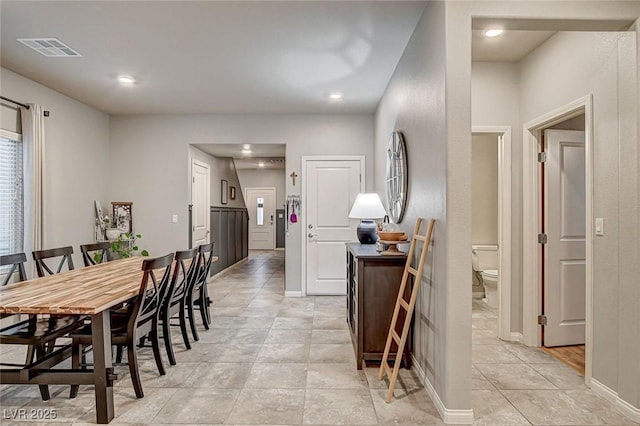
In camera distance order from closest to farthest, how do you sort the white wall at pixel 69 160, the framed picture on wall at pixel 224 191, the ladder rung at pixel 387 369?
the ladder rung at pixel 387 369, the white wall at pixel 69 160, the framed picture on wall at pixel 224 191

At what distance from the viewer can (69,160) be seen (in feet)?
15.2

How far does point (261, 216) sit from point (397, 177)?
357 inches

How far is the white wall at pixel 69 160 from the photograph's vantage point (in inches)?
158

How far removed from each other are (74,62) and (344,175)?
3.48 meters

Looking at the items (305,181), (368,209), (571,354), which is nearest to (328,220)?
(305,181)

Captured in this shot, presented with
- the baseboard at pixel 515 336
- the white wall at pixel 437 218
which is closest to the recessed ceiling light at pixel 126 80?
the white wall at pixel 437 218

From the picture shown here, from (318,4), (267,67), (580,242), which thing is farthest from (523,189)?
(267,67)

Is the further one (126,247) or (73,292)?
(126,247)

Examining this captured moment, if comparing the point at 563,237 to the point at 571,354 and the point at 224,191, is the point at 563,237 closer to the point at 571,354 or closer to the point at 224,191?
the point at 571,354

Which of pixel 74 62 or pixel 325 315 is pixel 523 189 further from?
pixel 74 62

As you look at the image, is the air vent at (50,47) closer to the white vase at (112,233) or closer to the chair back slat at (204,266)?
the chair back slat at (204,266)

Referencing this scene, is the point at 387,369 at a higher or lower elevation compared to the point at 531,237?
lower

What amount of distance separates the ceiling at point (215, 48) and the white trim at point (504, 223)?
1.28 meters

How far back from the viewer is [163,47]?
324 cm
